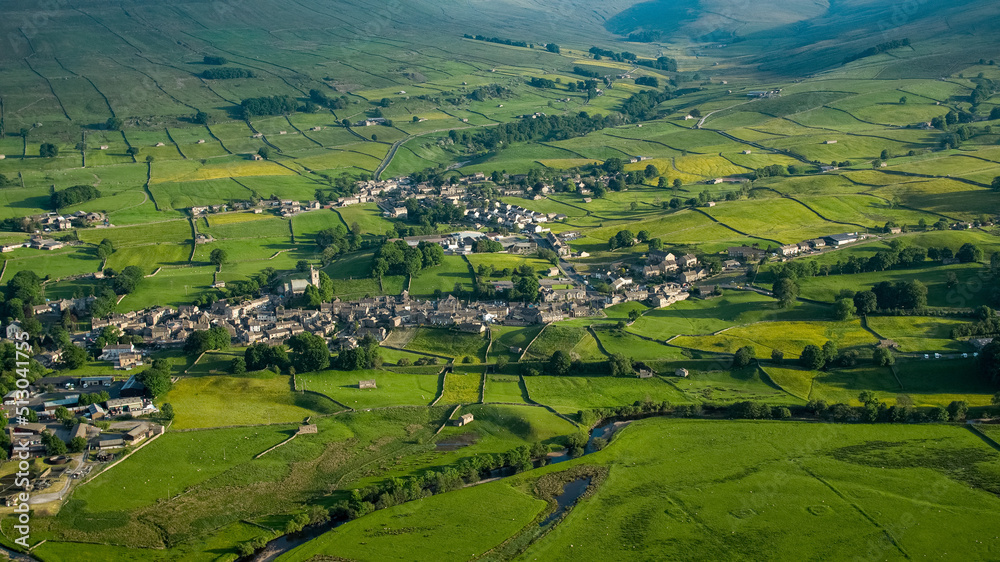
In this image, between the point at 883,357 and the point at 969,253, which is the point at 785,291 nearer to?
the point at 883,357

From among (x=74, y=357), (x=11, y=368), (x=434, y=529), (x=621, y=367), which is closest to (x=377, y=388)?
(x=434, y=529)

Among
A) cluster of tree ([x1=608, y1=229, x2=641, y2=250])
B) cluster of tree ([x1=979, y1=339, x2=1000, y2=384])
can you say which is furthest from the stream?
cluster of tree ([x1=608, y1=229, x2=641, y2=250])

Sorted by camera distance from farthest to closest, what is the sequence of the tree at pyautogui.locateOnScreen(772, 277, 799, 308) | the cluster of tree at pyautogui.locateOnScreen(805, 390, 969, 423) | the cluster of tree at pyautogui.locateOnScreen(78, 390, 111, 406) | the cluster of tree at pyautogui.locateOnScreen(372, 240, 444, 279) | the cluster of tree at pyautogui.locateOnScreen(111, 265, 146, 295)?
the cluster of tree at pyautogui.locateOnScreen(372, 240, 444, 279), the cluster of tree at pyautogui.locateOnScreen(111, 265, 146, 295), the tree at pyautogui.locateOnScreen(772, 277, 799, 308), the cluster of tree at pyautogui.locateOnScreen(78, 390, 111, 406), the cluster of tree at pyautogui.locateOnScreen(805, 390, 969, 423)

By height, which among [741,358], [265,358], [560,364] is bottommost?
[265,358]

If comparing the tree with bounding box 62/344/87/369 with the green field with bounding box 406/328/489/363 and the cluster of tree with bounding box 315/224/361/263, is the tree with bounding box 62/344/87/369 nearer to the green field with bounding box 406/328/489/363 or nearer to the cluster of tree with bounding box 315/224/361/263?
the green field with bounding box 406/328/489/363

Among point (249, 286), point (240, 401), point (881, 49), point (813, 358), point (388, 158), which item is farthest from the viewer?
point (881, 49)

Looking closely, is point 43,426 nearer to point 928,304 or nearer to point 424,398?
point 424,398
